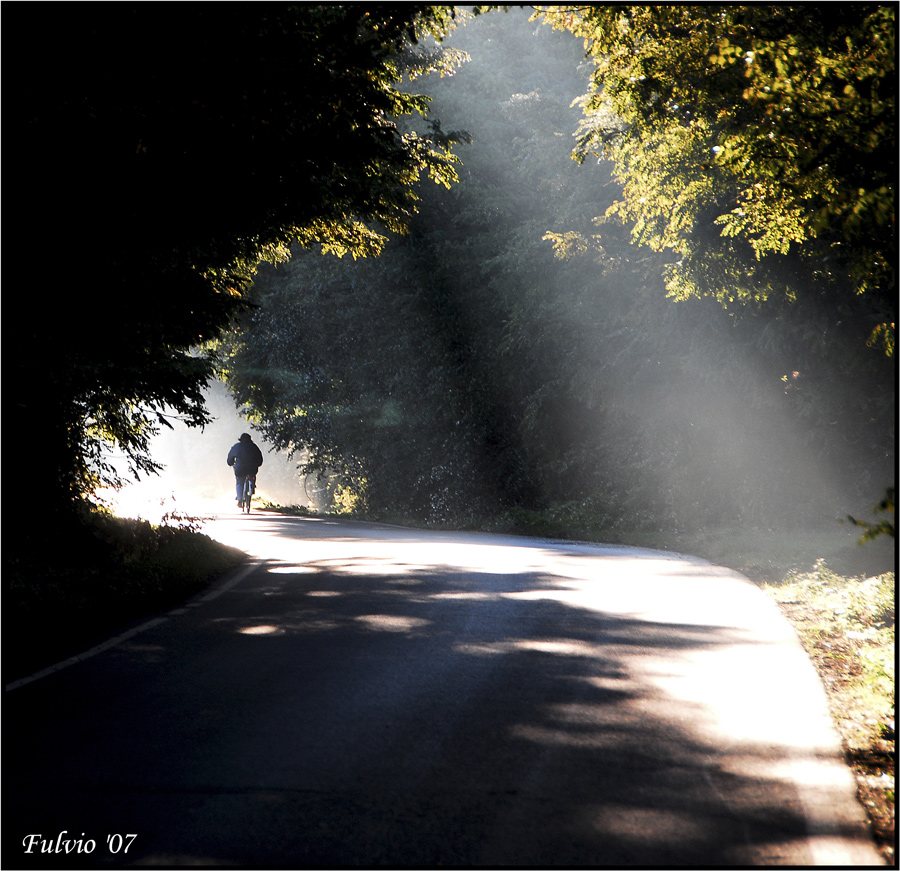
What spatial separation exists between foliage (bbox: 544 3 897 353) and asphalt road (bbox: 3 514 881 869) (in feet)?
10.6

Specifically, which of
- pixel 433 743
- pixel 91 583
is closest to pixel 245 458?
pixel 91 583

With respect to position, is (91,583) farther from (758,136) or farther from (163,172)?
(758,136)

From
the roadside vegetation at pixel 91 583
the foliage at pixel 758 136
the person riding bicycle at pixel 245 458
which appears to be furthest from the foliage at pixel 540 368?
the roadside vegetation at pixel 91 583

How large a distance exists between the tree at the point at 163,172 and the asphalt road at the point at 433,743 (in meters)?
3.34

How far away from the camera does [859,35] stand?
7.42 meters

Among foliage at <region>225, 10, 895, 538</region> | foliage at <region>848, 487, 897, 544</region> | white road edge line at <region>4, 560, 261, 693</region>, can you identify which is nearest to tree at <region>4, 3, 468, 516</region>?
white road edge line at <region>4, 560, 261, 693</region>

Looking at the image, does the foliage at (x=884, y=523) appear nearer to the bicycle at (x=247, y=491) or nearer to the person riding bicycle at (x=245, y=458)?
the person riding bicycle at (x=245, y=458)

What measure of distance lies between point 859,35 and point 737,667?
200 inches

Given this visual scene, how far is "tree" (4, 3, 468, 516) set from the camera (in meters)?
8.91

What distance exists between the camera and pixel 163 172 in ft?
32.5

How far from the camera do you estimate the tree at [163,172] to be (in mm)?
8906

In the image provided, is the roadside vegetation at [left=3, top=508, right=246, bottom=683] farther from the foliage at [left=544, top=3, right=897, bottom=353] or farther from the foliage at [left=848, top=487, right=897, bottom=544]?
the foliage at [left=544, top=3, right=897, bottom=353]

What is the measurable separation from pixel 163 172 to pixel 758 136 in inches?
236

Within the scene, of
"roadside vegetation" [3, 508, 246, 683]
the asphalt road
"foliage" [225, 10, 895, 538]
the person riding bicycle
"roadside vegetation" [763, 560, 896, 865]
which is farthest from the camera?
the person riding bicycle
